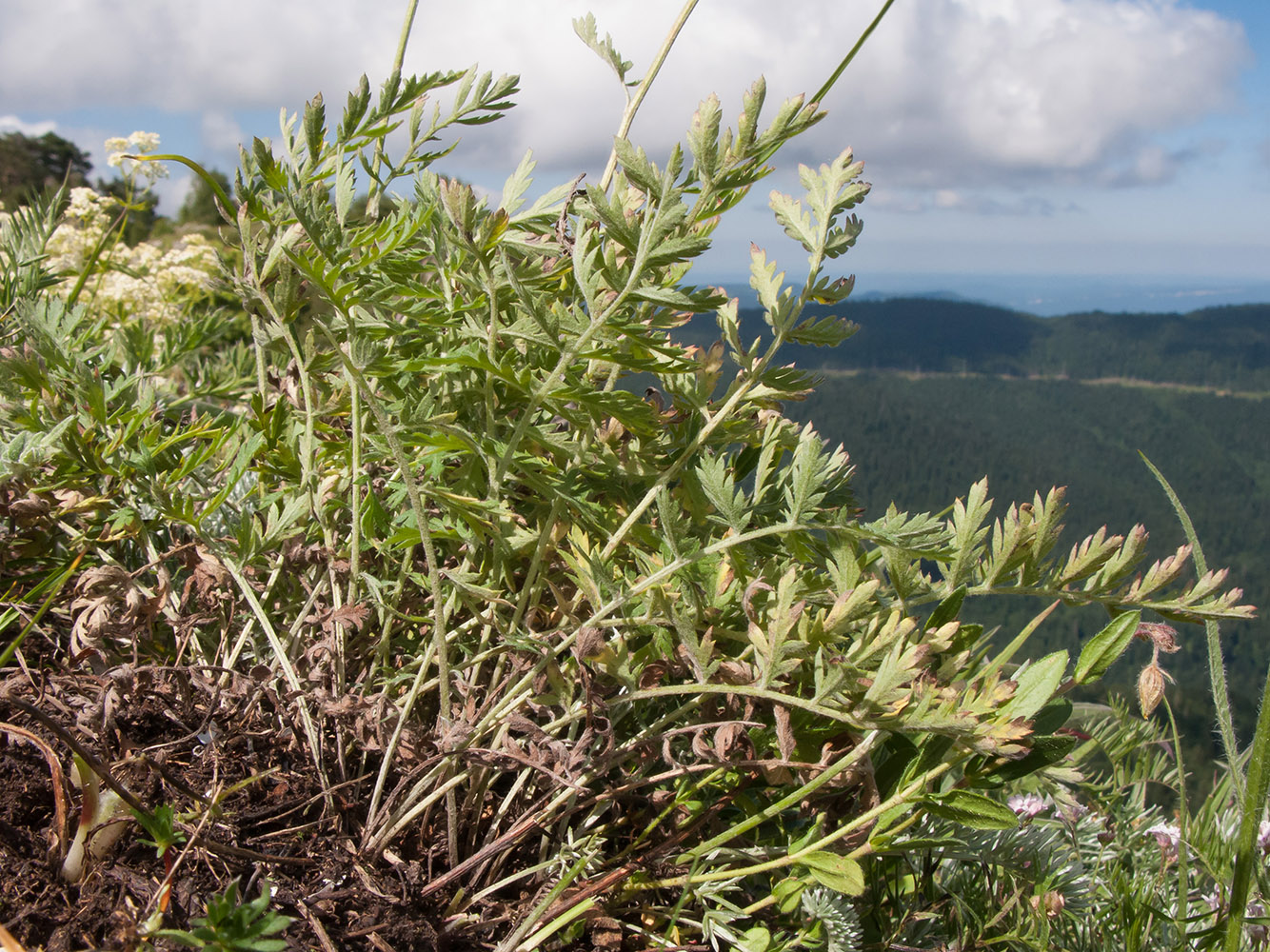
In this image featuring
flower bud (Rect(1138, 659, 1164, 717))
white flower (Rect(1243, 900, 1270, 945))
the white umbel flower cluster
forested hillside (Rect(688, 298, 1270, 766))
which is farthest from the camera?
forested hillside (Rect(688, 298, 1270, 766))

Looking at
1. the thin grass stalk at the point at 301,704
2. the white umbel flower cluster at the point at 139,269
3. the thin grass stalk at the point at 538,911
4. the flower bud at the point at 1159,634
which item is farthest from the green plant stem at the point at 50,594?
the white umbel flower cluster at the point at 139,269

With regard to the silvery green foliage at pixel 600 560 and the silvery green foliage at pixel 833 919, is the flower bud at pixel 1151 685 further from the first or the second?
the silvery green foliage at pixel 833 919

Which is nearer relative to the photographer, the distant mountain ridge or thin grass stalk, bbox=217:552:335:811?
thin grass stalk, bbox=217:552:335:811

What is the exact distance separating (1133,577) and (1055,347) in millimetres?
93196

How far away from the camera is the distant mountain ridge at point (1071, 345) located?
77.2 m

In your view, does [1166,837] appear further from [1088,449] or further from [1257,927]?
[1088,449]

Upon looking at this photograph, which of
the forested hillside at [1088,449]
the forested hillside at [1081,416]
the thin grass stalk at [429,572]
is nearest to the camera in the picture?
the thin grass stalk at [429,572]

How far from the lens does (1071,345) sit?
82.9 meters

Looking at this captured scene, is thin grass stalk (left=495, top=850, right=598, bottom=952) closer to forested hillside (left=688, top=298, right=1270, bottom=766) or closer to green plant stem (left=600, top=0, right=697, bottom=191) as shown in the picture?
green plant stem (left=600, top=0, right=697, bottom=191)

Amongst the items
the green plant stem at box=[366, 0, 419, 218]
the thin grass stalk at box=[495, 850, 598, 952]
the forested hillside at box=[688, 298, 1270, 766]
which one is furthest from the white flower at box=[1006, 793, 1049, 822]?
the forested hillside at box=[688, 298, 1270, 766]

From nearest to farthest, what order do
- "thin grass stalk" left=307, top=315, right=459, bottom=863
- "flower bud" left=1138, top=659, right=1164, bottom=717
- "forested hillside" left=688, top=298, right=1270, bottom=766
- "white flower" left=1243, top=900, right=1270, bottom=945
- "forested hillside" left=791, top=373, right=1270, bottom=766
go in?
"thin grass stalk" left=307, top=315, right=459, bottom=863 < "flower bud" left=1138, top=659, right=1164, bottom=717 < "white flower" left=1243, top=900, right=1270, bottom=945 < "forested hillside" left=791, top=373, right=1270, bottom=766 < "forested hillside" left=688, top=298, right=1270, bottom=766

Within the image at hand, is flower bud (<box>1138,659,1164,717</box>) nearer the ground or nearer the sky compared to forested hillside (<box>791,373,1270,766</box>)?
nearer the sky

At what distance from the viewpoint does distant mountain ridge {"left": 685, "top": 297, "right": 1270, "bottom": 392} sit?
77250 mm

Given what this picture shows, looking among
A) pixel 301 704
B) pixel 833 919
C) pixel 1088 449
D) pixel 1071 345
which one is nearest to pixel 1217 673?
pixel 833 919
